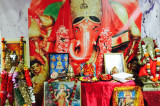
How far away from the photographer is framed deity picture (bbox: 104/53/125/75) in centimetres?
284

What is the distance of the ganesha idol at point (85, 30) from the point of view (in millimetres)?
2912

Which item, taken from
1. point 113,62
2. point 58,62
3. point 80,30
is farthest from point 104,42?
point 58,62

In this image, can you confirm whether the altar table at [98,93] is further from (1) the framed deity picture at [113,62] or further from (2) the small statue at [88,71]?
(1) the framed deity picture at [113,62]

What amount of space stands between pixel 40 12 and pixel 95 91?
84.3 inches

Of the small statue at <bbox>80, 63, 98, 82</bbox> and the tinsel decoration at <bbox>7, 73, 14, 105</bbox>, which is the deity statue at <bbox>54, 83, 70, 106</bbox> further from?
the tinsel decoration at <bbox>7, 73, 14, 105</bbox>

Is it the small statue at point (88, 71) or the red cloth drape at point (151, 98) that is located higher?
the small statue at point (88, 71)

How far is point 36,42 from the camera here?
2879 mm

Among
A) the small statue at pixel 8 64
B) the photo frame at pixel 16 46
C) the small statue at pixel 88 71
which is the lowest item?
the small statue at pixel 88 71

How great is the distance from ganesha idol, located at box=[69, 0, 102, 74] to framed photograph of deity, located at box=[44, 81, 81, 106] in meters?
0.57

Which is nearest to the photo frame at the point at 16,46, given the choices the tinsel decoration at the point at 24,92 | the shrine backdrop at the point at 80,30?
the shrine backdrop at the point at 80,30

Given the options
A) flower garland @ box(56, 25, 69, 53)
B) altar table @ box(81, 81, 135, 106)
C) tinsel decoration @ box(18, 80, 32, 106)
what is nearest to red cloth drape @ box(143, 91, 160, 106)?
altar table @ box(81, 81, 135, 106)

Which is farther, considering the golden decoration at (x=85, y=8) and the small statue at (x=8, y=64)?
the golden decoration at (x=85, y=8)

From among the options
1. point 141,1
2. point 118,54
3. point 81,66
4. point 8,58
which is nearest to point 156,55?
point 118,54

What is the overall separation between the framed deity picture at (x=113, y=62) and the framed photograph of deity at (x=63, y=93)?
2.72ft
